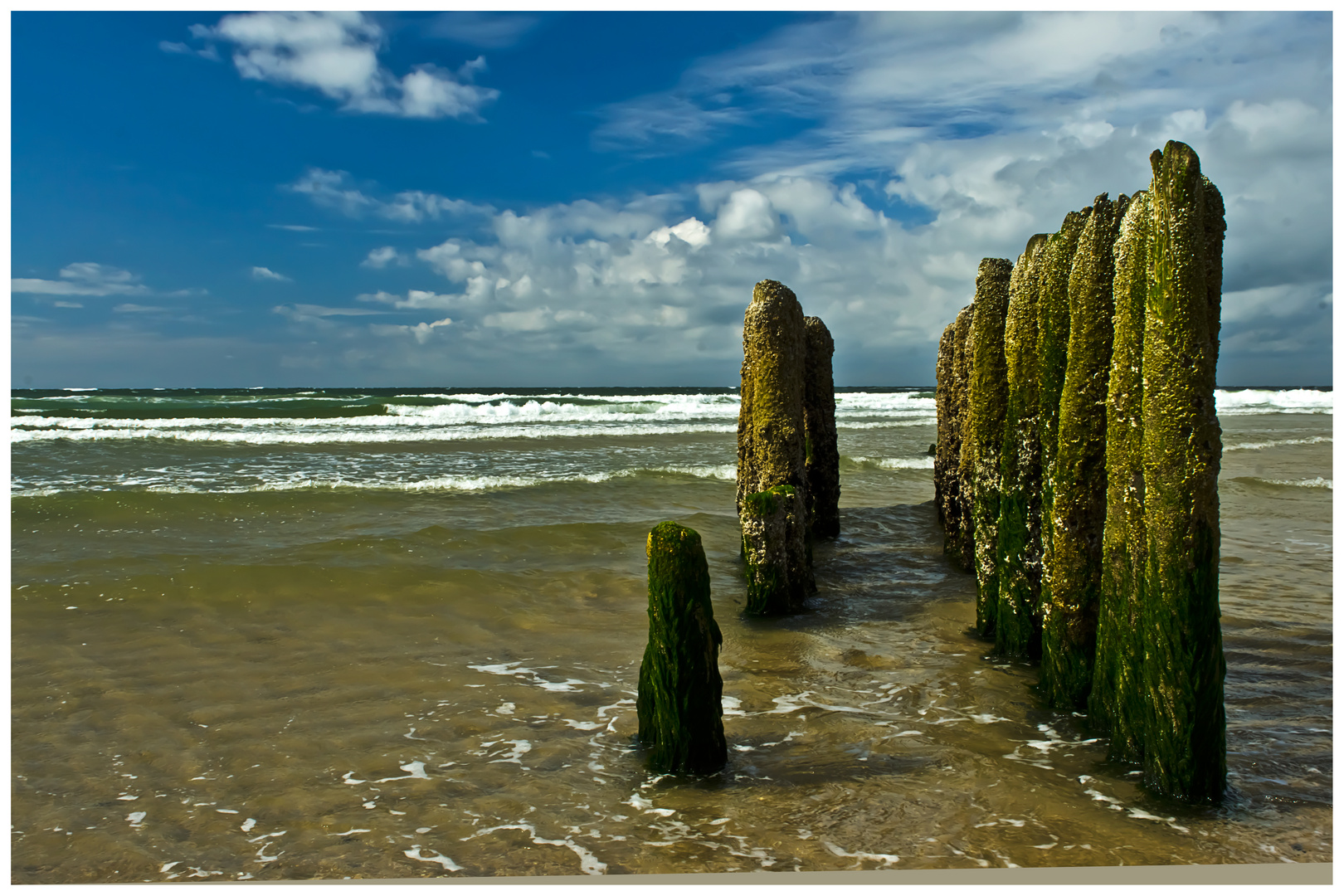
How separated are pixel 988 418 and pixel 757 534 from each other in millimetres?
2034

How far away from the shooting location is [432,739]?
4.87m

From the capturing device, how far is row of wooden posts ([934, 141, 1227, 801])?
3.53 metres

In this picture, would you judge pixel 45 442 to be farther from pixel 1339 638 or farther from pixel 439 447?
pixel 1339 638

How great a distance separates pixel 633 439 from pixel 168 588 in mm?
17535

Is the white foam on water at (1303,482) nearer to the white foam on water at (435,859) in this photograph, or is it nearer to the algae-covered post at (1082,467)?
the algae-covered post at (1082,467)

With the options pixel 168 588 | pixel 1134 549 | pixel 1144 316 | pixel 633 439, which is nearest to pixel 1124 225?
pixel 1144 316

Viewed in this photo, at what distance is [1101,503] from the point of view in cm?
454

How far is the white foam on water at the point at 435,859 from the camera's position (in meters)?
3.58

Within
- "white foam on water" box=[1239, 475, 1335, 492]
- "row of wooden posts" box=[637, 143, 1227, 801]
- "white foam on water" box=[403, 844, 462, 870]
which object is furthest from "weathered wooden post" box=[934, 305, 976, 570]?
"white foam on water" box=[1239, 475, 1335, 492]

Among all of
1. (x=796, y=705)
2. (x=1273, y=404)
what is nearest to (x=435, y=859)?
(x=796, y=705)

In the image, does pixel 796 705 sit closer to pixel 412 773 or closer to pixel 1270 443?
pixel 412 773

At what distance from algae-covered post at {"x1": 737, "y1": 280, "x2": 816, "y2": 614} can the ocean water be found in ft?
1.26

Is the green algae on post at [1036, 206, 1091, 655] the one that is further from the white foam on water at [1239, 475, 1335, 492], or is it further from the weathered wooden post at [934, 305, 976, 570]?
the white foam on water at [1239, 475, 1335, 492]

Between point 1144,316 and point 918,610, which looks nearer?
point 1144,316
